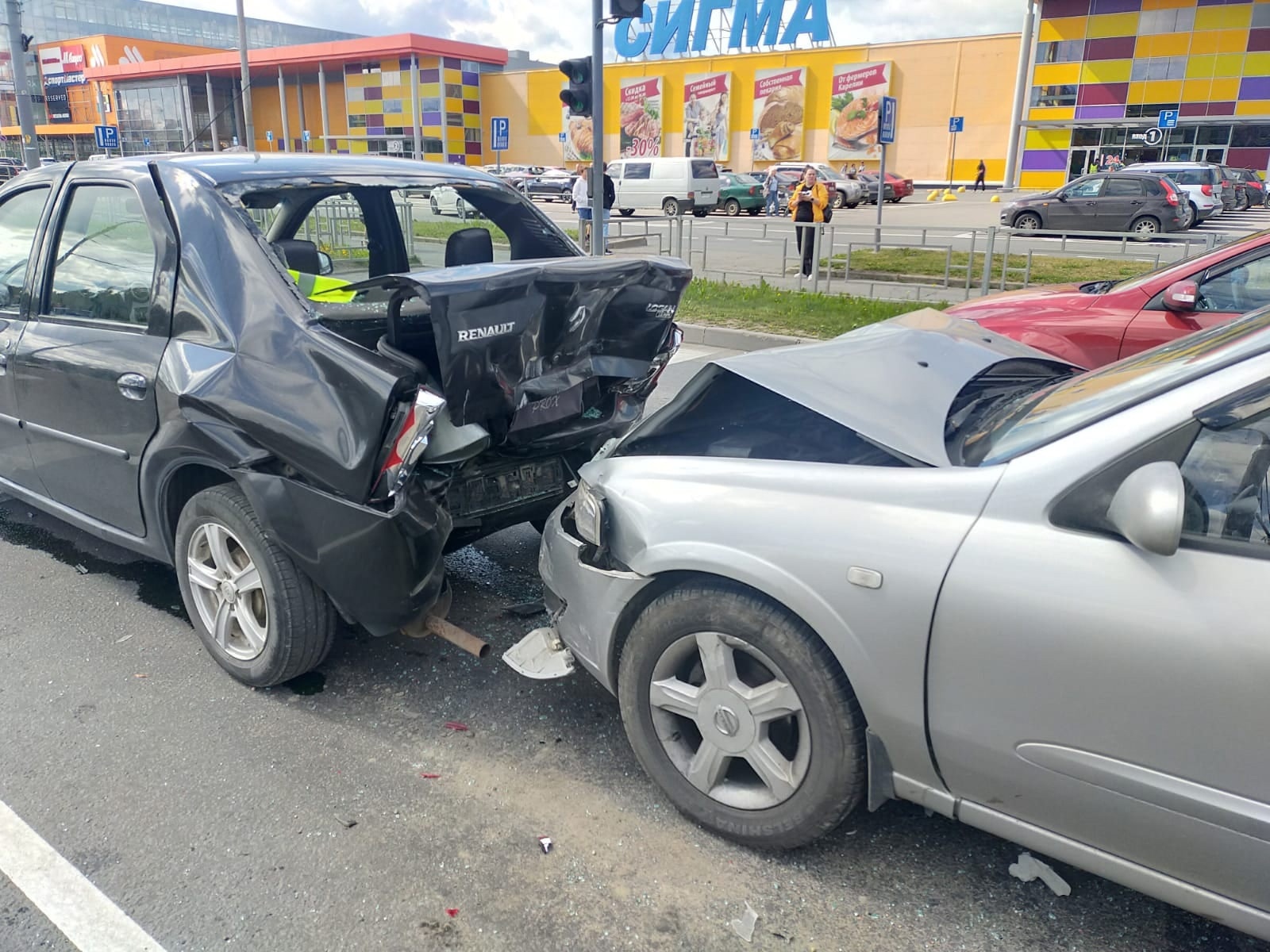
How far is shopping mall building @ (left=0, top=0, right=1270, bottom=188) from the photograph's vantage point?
44.3 metres

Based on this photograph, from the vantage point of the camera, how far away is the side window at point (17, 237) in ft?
13.4

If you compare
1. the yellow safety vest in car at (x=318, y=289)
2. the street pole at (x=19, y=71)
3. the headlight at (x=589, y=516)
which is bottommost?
the headlight at (x=589, y=516)

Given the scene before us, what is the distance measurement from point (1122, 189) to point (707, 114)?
41564 millimetres

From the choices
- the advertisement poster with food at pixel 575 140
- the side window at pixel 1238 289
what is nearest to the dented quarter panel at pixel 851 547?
the side window at pixel 1238 289

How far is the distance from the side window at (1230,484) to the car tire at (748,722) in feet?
2.85

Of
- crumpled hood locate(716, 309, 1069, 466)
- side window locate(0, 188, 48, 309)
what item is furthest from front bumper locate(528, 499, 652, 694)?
side window locate(0, 188, 48, 309)

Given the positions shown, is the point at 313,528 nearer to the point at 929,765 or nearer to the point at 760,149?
the point at 929,765

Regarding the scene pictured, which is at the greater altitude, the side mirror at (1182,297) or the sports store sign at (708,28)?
the sports store sign at (708,28)

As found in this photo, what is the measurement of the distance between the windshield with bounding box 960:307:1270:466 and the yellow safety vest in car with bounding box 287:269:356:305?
208 cm

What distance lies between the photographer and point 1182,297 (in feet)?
17.9

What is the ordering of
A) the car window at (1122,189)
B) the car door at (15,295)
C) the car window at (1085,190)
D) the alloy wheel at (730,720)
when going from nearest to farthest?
1. the alloy wheel at (730,720)
2. the car door at (15,295)
3. the car window at (1122,189)
4. the car window at (1085,190)

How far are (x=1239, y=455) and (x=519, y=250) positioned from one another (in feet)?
11.5

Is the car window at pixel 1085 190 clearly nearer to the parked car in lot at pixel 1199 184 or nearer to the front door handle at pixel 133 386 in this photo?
the parked car in lot at pixel 1199 184

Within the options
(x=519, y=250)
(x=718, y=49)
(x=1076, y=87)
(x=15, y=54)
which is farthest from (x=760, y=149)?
(x=519, y=250)
